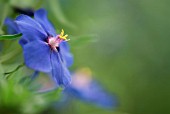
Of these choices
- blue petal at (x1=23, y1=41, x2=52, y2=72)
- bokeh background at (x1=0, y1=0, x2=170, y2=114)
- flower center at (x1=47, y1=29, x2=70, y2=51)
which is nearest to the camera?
blue petal at (x1=23, y1=41, x2=52, y2=72)

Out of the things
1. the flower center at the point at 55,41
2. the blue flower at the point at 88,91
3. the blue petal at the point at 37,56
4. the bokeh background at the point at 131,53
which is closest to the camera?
the blue petal at the point at 37,56

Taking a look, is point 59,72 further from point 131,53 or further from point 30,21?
point 131,53

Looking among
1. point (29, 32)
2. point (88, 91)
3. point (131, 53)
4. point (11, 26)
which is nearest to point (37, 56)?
point (29, 32)

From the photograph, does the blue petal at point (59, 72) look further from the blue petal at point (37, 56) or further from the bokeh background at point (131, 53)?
the bokeh background at point (131, 53)

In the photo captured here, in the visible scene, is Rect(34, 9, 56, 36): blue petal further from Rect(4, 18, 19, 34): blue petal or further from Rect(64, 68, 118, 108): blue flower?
Rect(64, 68, 118, 108): blue flower

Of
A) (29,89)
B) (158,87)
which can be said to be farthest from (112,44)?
(29,89)

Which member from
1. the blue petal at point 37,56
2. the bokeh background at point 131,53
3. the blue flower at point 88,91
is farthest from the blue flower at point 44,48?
the bokeh background at point 131,53

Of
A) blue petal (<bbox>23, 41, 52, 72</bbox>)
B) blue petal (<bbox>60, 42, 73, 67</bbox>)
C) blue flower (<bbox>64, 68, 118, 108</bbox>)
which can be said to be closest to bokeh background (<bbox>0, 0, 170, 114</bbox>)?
blue flower (<bbox>64, 68, 118, 108</bbox>)
